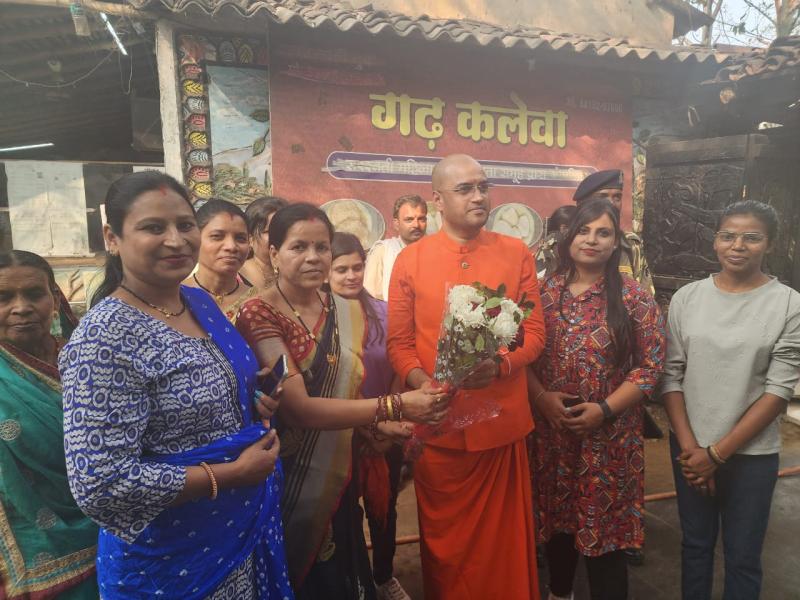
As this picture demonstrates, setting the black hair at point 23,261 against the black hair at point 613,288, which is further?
the black hair at point 613,288

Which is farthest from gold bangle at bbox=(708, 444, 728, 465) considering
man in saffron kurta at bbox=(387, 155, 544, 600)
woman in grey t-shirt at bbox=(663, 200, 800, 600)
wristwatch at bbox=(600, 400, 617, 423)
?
man in saffron kurta at bbox=(387, 155, 544, 600)

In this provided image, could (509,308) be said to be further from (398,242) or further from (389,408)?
(398,242)

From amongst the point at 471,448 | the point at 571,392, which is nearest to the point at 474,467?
the point at 471,448

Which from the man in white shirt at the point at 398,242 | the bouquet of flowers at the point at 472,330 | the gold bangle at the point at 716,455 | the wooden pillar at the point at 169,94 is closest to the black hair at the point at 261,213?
the man in white shirt at the point at 398,242

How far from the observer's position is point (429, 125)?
5715 millimetres

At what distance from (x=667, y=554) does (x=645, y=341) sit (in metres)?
1.80

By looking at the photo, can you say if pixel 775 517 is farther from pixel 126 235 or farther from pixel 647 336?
pixel 126 235

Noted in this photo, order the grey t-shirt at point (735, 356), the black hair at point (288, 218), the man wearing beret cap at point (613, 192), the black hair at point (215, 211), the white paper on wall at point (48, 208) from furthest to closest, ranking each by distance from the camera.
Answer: the white paper on wall at point (48, 208), the man wearing beret cap at point (613, 192), the black hair at point (215, 211), the grey t-shirt at point (735, 356), the black hair at point (288, 218)

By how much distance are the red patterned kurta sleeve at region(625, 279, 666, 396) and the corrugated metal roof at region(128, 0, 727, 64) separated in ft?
12.0

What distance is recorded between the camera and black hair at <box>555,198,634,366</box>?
7.80 ft

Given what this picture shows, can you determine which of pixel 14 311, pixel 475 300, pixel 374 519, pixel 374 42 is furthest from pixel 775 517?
pixel 374 42

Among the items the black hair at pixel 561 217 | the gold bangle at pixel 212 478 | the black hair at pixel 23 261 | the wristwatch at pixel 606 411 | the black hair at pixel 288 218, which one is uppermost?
the black hair at pixel 561 217

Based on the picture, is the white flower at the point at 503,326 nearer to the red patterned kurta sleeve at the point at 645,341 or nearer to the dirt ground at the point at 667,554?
the red patterned kurta sleeve at the point at 645,341

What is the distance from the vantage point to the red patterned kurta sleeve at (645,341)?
237cm
